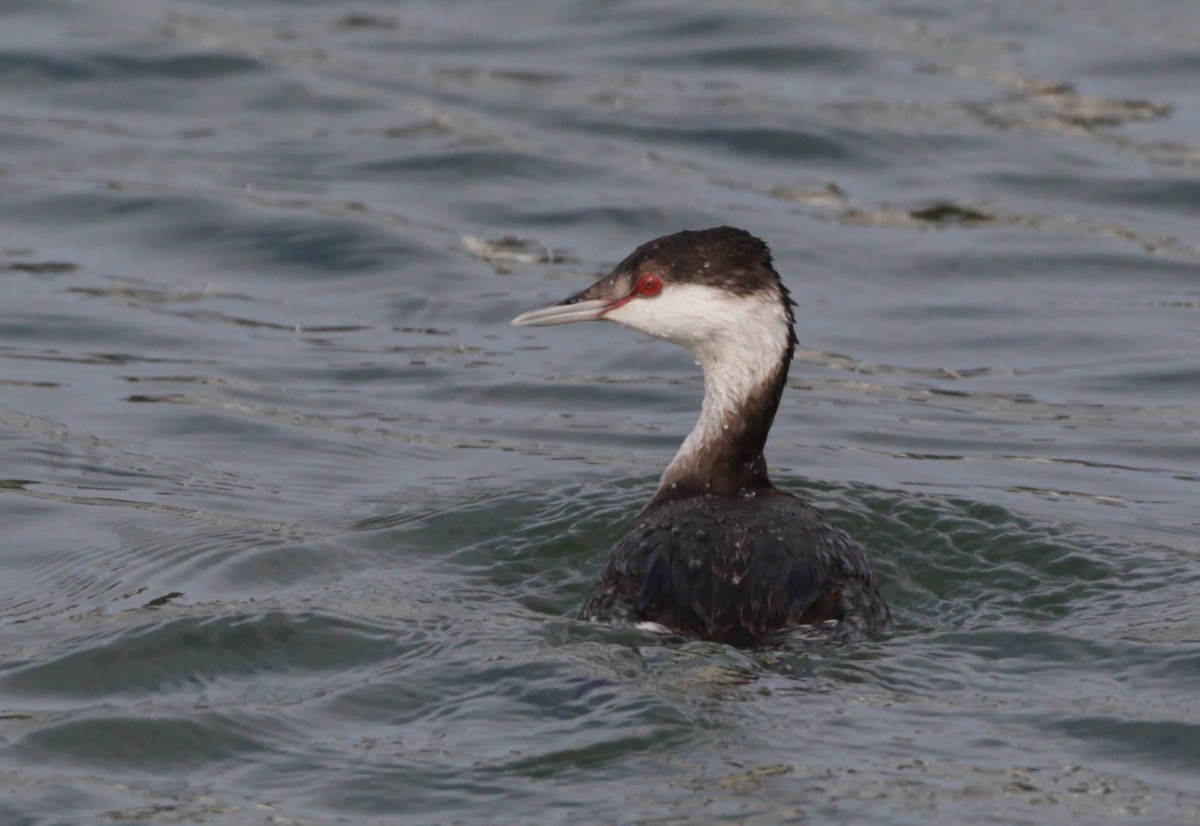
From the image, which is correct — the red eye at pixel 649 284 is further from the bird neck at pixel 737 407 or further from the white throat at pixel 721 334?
the bird neck at pixel 737 407

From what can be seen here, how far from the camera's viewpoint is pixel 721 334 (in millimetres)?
7691

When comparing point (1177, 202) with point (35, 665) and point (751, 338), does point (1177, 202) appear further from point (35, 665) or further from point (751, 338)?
point (35, 665)

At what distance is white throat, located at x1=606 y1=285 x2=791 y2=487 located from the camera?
7.63 metres

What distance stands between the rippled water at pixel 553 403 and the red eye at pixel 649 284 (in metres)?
1.15

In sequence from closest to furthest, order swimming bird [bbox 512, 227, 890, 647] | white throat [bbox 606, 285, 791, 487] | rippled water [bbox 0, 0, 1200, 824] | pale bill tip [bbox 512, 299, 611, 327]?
rippled water [bbox 0, 0, 1200, 824], swimming bird [bbox 512, 227, 890, 647], white throat [bbox 606, 285, 791, 487], pale bill tip [bbox 512, 299, 611, 327]

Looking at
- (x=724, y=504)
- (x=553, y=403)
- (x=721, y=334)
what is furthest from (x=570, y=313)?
(x=553, y=403)

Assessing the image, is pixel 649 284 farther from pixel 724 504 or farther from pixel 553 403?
pixel 553 403

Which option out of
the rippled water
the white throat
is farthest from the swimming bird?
the rippled water

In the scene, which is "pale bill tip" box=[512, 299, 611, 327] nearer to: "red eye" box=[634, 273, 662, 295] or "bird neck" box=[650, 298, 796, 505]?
"red eye" box=[634, 273, 662, 295]

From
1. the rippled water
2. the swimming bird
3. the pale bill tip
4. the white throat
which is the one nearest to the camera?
the rippled water

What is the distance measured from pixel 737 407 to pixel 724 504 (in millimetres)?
557

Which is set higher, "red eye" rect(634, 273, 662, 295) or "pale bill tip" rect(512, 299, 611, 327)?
"red eye" rect(634, 273, 662, 295)

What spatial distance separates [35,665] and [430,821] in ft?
6.38

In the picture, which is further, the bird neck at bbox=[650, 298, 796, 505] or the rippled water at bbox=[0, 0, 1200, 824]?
the bird neck at bbox=[650, 298, 796, 505]
